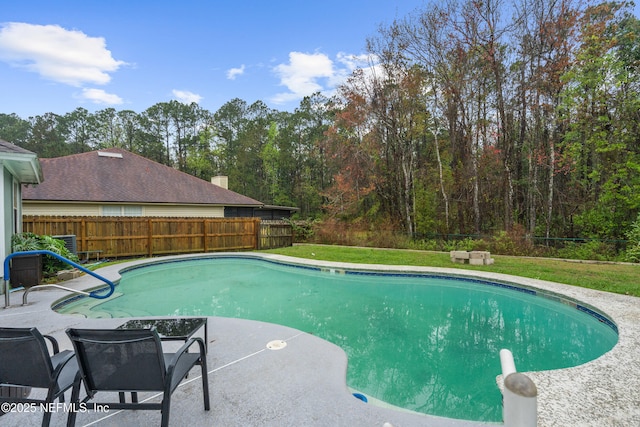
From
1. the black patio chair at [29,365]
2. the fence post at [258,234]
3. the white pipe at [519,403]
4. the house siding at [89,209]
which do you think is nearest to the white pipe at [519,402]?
the white pipe at [519,403]

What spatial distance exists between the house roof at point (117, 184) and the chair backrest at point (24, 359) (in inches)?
550

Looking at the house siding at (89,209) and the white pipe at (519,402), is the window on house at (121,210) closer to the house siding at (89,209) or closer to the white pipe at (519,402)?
the house siding at (89,209)

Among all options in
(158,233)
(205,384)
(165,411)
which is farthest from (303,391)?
(158,233)

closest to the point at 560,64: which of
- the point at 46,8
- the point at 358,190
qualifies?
the point at 358,190

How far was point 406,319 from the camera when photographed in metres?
6.23

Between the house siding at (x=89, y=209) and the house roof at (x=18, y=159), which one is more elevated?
the house roof at (x=18, y=159)

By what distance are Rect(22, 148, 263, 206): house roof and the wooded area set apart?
730cm

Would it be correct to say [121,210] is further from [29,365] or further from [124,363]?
[124,363]

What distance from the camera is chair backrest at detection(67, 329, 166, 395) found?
1.96 m

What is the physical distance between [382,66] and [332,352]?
654 inches

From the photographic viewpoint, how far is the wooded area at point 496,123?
462 inches

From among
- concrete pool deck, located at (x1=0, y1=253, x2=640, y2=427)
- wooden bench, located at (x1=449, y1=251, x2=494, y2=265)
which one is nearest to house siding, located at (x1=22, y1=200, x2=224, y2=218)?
concrete pool deck, located at (x1=0, y1=253, x2=640, y2=427)

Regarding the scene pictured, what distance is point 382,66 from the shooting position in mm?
17109

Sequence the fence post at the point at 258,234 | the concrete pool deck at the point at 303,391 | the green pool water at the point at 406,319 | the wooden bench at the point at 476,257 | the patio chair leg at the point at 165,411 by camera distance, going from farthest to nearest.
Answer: the fence post at the point at 258,234 → the wooden bench at the point at 476,257 → the green pool water at the point at 406,319 → the concrete pool deck at the point at 303,391 → the patio chair leg at the point at 165,411
